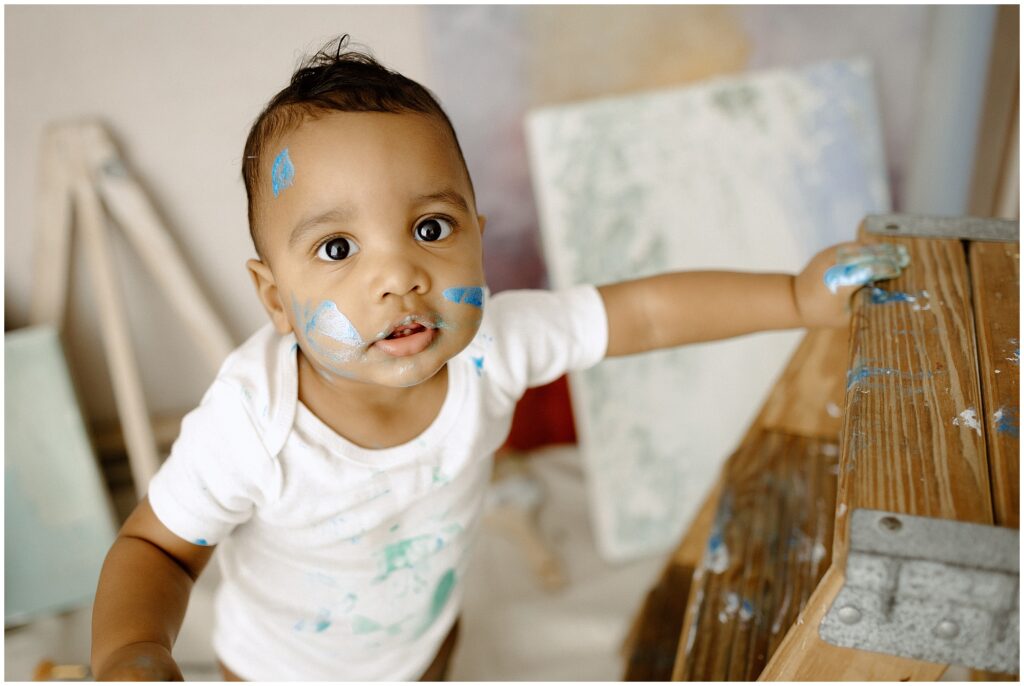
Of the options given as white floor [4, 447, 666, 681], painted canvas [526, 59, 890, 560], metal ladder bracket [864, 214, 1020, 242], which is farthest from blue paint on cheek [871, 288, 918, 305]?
white floor [4, 447, 666, 681]

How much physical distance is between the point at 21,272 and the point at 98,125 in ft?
1.20

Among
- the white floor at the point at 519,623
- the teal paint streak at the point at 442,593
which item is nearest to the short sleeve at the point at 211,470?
the teal paint streak at the point at 442,593

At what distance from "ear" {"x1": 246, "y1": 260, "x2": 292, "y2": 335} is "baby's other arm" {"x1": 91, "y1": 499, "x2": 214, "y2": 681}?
0.71 ft

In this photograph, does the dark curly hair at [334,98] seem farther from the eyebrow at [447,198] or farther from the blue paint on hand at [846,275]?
the blue paint on hand at [846,275]

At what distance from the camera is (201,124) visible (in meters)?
1.59

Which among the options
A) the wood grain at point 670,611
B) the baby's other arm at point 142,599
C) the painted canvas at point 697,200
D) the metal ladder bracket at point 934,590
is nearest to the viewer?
the metal ladder bracket at point 934,590

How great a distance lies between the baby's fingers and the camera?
2.78 feet

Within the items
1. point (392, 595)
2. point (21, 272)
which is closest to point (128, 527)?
point (392, 595)

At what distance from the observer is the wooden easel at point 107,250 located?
154cm

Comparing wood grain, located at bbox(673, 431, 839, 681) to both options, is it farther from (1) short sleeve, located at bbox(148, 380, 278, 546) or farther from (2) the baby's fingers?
(1) short sleeve, located at bbox(148, 380, 278, 546)

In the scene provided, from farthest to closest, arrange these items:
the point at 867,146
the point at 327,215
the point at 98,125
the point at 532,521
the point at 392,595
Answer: the point at 532,521 → the point at 867,146 → the point at 98,125 → the point at 392,595 → the point at 327,215

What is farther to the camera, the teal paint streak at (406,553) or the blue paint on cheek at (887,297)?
the teal paint streak at (406,553)

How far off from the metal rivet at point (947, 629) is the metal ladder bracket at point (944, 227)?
51cm

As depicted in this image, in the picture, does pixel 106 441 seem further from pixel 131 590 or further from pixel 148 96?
pixel 131 590
